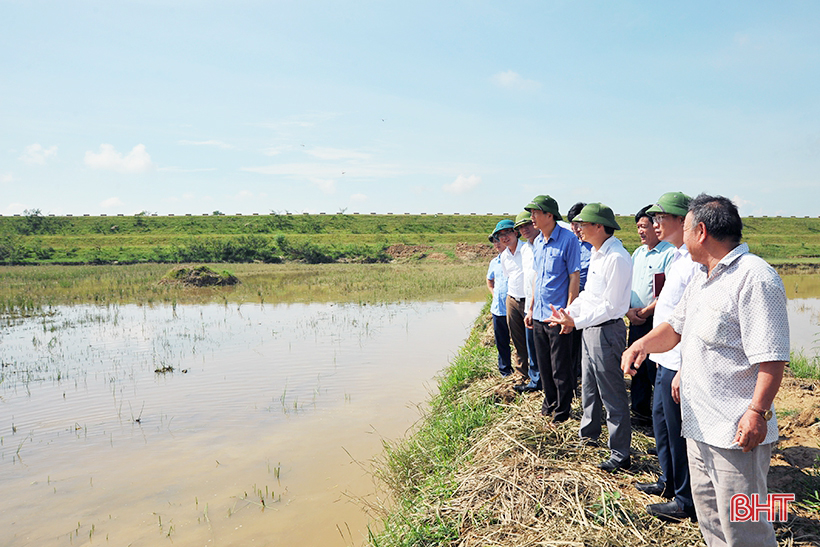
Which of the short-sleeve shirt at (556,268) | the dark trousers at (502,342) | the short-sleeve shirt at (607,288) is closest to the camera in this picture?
the short-sleeve shirt at (607,288)

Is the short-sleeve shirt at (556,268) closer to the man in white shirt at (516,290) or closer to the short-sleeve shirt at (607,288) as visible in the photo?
the short-sleeve shirt at (607,288)

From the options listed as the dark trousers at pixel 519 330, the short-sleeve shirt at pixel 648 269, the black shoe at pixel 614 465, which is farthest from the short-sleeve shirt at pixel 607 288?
the dark trousers at pixel 519 330

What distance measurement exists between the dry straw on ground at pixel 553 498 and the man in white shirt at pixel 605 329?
0.20 meters

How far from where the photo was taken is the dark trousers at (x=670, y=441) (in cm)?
265

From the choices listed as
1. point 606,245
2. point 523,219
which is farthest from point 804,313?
point 606,245

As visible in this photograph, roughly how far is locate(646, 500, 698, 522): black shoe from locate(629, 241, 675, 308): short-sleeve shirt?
5.44 feet

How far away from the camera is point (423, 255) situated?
36.3 metres

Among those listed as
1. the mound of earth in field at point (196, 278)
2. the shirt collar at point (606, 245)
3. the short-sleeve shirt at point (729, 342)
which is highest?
the shirt collar at point (606, 245)

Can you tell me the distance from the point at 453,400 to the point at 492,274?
71.5 inches

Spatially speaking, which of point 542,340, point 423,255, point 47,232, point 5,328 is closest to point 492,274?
point 542,340

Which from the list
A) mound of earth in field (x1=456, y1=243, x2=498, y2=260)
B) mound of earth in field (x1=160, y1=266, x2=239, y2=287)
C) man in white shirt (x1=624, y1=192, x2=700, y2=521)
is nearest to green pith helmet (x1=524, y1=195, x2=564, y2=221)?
man in white shirt (x1=624, y1=192, x2=700, y2=521)

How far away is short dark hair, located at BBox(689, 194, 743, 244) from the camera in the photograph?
2.10m

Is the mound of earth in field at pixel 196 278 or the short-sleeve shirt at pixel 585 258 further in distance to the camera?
the mound of earth in field at pixel 196 278

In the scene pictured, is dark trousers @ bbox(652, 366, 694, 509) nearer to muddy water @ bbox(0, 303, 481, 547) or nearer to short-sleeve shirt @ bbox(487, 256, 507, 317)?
muddy water @ bbox(0, 303, 481, 547)
